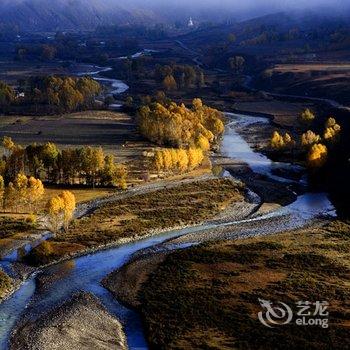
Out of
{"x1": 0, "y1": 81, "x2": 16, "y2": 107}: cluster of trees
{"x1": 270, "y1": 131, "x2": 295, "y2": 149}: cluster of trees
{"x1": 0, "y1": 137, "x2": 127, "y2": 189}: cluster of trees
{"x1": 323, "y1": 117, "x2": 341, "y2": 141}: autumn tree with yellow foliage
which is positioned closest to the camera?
{"x1": 0, "y1": 137, "x2": 127, "y2": 189}: cluster of trees

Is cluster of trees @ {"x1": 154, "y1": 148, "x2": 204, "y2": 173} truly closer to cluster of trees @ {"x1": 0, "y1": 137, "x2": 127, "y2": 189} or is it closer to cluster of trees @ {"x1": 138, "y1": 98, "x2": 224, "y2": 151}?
cluster of trees @ {"x1": 0, "y1": 137, "x2": 127, "y2": 189}

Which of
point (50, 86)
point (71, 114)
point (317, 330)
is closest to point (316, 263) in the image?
point (317, 330)

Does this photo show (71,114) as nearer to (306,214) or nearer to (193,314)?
(306,214)

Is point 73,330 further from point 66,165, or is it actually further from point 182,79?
point 182,79
